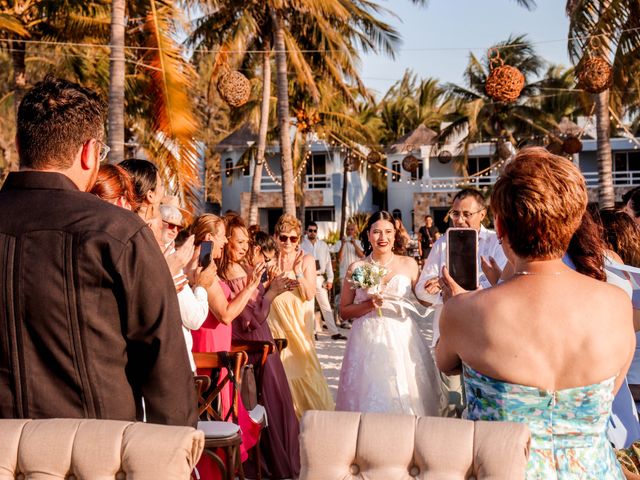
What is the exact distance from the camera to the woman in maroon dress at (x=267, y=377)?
634cm

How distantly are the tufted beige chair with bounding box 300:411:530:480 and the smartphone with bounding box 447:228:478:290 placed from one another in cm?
216

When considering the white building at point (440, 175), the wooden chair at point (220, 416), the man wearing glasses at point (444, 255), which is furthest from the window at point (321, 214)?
the wooden chair at point (220, 416)

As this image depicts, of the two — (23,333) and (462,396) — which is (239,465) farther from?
(23,333)

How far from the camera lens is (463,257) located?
472 centimetres

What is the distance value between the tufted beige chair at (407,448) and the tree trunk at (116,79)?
35.6ft

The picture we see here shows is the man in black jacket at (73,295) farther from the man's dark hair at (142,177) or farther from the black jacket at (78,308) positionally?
the man's dark hair at (142,177)

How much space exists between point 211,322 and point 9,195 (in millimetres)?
3246

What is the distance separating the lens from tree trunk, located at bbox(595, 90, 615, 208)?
54.1 ft

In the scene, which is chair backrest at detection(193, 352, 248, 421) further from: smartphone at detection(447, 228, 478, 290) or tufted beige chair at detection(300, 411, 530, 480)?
tufted beige chair at detection(300, 411, 530, 480)

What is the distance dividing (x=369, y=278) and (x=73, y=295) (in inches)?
141

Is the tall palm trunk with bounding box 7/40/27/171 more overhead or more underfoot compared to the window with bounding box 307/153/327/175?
more overhead

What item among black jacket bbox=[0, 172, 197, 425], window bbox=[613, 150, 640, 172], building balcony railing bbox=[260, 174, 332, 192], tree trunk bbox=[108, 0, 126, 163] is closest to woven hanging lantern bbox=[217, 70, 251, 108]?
tree trunk bbox=[108, 0, 126, 163]

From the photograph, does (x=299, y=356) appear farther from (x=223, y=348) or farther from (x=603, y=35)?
(x=603, y=35)

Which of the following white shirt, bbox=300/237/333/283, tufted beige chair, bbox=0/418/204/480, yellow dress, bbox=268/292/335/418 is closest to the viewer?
tufted beige chair, bbox=0/418/204/480
